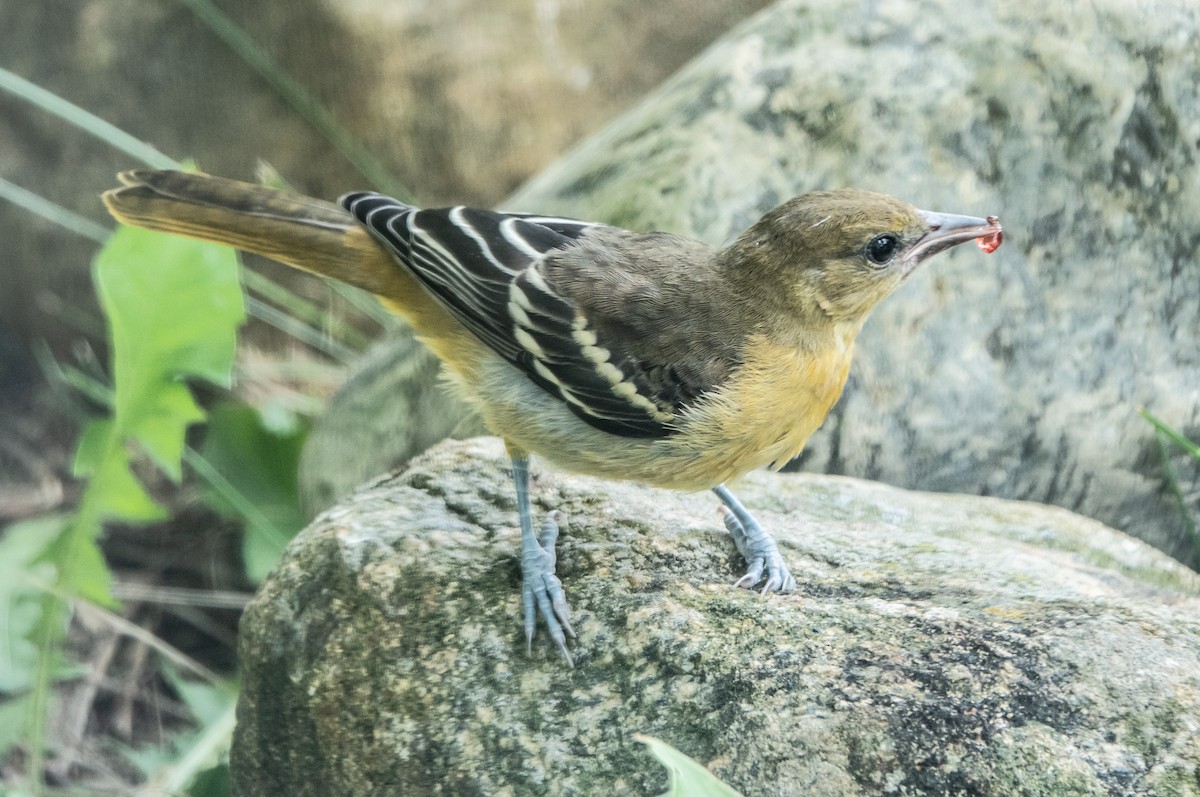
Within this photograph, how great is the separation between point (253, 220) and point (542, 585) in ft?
5.15

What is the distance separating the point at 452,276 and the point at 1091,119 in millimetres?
2666

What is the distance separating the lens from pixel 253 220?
366cm

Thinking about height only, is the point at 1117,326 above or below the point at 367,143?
below

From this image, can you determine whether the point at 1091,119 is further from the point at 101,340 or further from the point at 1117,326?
the point at 101,340

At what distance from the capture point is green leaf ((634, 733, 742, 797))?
1.89 m

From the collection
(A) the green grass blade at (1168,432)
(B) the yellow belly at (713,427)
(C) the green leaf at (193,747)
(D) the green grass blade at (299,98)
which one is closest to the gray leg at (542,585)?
(B) the yellow belly at (713,427)

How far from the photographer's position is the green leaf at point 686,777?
189 cm

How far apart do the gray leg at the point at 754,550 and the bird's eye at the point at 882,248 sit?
82 cm

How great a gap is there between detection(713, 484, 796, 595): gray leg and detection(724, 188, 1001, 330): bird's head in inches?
23.6

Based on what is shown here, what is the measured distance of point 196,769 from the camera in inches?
167

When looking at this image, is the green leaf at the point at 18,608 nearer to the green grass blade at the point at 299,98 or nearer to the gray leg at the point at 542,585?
the gray leg at the point at 542,585

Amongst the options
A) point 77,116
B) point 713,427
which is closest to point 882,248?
point 713,427

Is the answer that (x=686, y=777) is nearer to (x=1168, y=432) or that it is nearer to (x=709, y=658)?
(x=709, y=658)

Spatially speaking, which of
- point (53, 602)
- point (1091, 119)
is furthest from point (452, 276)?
point (1091, 119)
